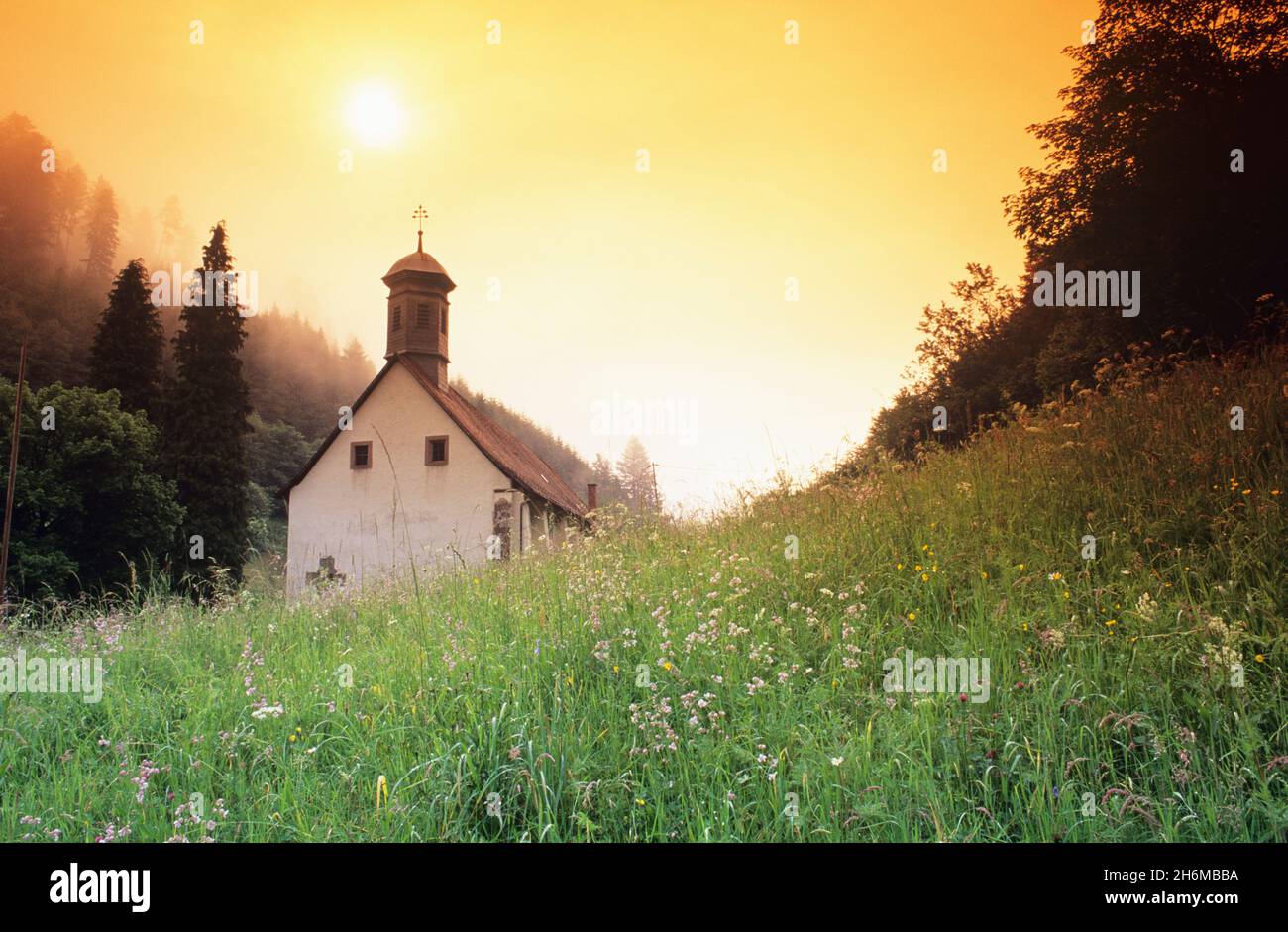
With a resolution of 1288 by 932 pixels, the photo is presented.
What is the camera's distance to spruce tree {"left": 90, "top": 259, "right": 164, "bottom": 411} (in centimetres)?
1316

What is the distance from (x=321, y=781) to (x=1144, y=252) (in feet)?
49.1

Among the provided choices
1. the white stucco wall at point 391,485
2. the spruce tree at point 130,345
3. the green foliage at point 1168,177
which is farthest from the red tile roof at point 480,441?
the green foliage at point 1168,177

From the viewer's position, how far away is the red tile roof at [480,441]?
23047 millimetres

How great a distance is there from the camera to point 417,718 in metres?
3.71

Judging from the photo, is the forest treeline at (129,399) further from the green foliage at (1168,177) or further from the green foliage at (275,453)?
the green foliage at (1168,177)

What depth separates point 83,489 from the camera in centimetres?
1689

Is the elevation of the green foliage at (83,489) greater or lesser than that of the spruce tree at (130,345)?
lesser

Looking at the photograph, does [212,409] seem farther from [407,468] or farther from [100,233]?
[100,233]

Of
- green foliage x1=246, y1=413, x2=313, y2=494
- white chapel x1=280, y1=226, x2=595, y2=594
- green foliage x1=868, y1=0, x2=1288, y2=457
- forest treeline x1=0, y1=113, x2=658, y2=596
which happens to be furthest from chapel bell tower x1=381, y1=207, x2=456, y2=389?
green foliage x1=868, y1=0, x2=1288, y2=457

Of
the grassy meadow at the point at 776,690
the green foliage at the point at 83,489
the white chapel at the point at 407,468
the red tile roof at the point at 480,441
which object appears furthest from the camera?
the red tile roof at the point at 480,441

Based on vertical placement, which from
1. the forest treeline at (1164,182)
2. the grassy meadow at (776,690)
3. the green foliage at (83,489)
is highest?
the forest treeline at (1164,182)

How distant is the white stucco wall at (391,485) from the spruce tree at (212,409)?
2597 millimetres
